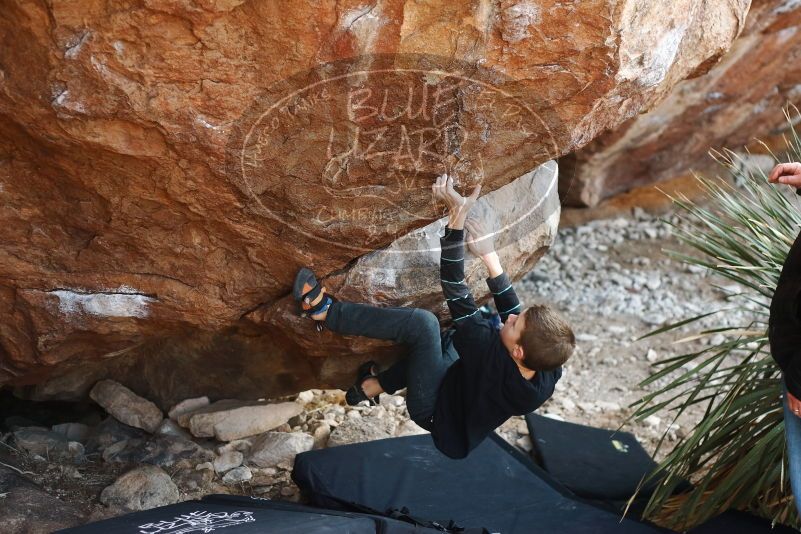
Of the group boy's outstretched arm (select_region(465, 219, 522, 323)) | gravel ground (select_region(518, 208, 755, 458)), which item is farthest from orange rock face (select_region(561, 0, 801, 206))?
boy's outstretched arm (select_region(465, 219, 522, 323))

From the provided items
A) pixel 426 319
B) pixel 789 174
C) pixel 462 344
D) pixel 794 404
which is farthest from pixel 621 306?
pixel 794 404

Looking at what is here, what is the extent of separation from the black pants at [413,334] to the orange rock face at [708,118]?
2900 mm

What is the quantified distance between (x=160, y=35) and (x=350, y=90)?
579mm

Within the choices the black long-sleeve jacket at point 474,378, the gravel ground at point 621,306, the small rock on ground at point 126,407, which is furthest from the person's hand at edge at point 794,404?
the small rock on ground at point 126,407

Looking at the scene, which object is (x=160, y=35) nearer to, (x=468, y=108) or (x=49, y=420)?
(x=468, y=108)

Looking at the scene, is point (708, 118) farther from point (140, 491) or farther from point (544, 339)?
point (140, 491)

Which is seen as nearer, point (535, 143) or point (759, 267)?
point (535, 143)

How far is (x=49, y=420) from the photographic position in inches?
170

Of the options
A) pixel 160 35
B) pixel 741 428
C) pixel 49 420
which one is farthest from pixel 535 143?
pixel 49 420

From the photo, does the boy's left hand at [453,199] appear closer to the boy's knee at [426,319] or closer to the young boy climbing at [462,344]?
the young boy climbing at [462,344]

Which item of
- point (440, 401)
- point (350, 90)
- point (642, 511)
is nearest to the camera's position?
point (350, 90)

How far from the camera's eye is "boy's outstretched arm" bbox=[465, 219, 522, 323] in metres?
3.24

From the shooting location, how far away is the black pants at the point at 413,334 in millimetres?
3336

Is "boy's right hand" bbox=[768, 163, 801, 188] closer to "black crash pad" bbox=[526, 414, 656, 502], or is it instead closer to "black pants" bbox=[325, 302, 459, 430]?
"black pants" bbox=[325, 302, 459, 430]
